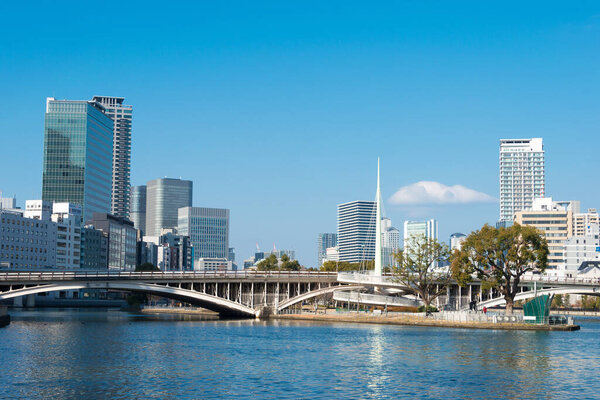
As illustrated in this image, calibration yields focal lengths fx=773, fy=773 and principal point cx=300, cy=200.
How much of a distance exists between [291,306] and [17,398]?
329 feet

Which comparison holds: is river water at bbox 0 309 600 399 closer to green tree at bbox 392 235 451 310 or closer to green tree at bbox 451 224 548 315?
green tree at bbox 451 224 548 315

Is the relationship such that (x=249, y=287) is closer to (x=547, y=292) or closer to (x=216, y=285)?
(x=216, y=285)

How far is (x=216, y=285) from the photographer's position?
5536 inches

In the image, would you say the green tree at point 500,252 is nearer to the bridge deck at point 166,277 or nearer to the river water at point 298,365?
the bridge deck at point 166,277

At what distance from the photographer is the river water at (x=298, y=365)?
171ft

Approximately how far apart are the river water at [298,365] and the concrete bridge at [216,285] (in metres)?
31.7

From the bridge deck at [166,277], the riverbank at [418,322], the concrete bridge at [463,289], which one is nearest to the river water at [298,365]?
the riverbank at [418,322]

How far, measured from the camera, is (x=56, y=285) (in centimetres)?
13375

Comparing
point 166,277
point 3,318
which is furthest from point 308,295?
point 3,318

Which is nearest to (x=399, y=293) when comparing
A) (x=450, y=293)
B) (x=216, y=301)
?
(x=450, y=293)

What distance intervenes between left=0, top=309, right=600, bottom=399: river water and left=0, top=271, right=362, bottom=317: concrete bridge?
31726mm

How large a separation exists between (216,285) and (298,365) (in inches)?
2995

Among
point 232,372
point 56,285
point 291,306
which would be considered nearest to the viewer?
point 232,372

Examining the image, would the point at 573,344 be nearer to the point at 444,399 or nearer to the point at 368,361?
the point at 368,361
